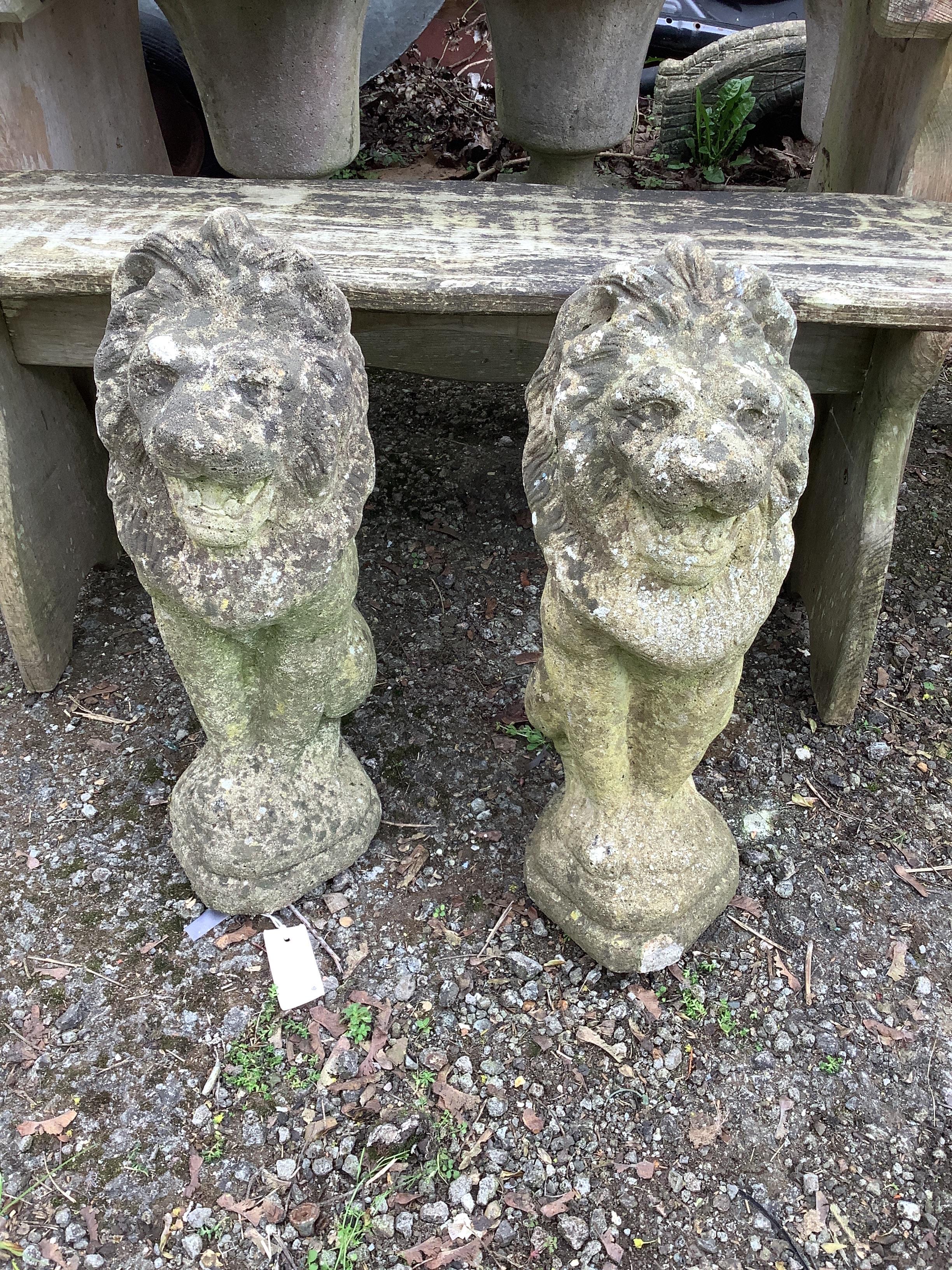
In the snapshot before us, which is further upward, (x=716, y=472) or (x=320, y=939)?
(x=716, y=472)

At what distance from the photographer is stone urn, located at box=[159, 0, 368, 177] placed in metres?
3.10

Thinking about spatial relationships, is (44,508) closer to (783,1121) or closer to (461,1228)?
(461,1228)

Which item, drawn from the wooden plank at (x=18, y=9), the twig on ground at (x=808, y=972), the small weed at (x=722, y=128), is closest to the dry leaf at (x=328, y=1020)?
the twig on ground at (x=808, y=972)

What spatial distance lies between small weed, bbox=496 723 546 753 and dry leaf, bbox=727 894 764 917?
56 cm

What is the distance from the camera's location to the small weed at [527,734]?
2.43m

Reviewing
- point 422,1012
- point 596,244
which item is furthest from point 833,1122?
point 596,244

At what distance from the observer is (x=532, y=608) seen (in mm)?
2836

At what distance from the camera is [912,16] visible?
2041mm

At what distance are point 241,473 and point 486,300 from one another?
778mm

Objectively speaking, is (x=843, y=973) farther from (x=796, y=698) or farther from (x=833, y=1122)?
(x=796, y=698)

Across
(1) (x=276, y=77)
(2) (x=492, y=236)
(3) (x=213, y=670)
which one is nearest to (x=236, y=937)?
(3) (x=213, y=670)

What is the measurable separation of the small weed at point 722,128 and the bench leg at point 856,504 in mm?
2859

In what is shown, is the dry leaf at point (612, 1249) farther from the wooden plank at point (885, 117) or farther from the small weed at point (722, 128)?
the small weed at point (722, 128)

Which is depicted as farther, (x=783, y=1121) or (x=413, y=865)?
(x=413, y=865)
